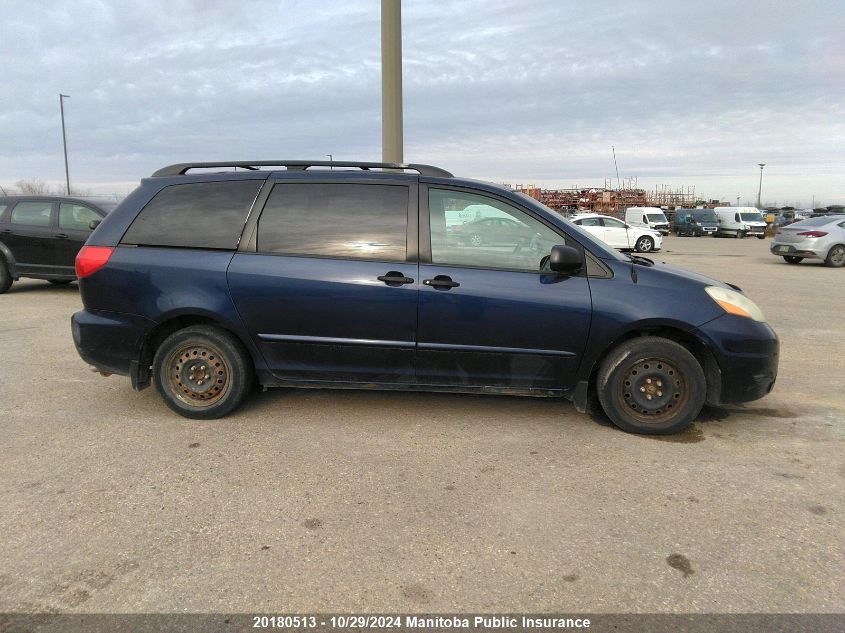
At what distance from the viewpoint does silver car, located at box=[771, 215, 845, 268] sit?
1528 centimetres

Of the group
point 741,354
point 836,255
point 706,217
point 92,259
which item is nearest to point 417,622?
point 741,354

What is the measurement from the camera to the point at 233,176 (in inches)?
162

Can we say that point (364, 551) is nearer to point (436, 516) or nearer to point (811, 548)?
point (436, 516)

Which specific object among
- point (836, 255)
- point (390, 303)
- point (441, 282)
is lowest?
point (836, 255)

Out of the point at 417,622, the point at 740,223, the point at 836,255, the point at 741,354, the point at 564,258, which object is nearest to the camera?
the point at 417,622

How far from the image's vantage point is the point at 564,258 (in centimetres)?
362

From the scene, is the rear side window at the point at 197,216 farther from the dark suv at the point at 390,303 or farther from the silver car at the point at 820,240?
the silver car at the point at 820,240

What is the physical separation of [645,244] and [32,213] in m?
21.1

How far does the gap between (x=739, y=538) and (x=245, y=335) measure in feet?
10.2

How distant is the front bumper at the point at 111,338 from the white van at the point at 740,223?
37.6m

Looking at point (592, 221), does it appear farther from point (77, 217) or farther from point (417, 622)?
point (417, 622)

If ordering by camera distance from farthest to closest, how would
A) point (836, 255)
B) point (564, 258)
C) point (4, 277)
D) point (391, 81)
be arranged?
point (836, 255), point (4, 277), point (391, 81), point (564, 258)

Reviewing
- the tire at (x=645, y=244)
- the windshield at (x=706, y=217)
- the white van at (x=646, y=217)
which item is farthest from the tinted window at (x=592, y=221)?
the windshield at (x=706, y=217)

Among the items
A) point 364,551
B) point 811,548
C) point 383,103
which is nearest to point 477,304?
point 364,551
